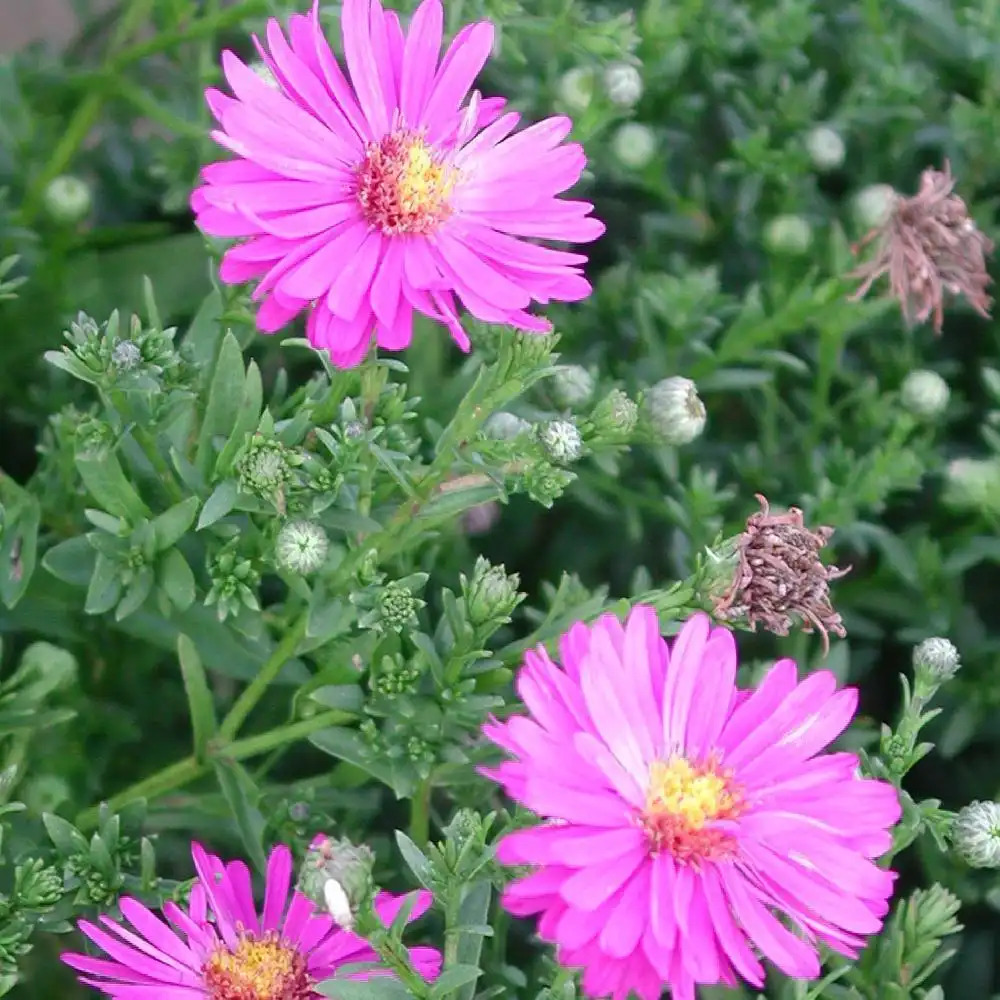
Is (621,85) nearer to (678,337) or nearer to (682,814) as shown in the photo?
(678,337)

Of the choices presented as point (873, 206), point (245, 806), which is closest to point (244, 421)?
point (245, 806)

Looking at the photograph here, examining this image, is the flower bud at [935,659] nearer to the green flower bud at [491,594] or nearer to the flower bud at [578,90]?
the green flower bud at [491,594]

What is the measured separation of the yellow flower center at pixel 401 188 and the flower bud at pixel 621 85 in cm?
31

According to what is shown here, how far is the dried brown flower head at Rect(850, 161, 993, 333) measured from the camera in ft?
3.68

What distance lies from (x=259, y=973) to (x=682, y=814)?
29 cm

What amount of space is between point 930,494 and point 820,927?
791mm

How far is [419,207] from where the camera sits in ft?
2.70

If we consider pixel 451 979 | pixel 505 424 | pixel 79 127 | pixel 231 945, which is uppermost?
pixel 79 127

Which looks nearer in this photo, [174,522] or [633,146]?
[174,522]

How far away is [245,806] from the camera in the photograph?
2.91 feet

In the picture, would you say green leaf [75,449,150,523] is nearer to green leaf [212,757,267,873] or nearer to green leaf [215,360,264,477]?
green leaf [215,360,264,477]

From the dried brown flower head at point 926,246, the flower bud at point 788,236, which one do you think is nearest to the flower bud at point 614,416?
the dried brown flower head at point 926,246

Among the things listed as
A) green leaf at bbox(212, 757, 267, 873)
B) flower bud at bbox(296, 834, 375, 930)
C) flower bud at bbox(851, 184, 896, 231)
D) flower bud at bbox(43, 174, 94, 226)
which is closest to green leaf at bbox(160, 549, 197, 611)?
green leaf at bbox(212, 757, 267, 873)

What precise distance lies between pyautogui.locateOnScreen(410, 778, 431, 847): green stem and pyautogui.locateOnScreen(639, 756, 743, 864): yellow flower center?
0.74 feet
